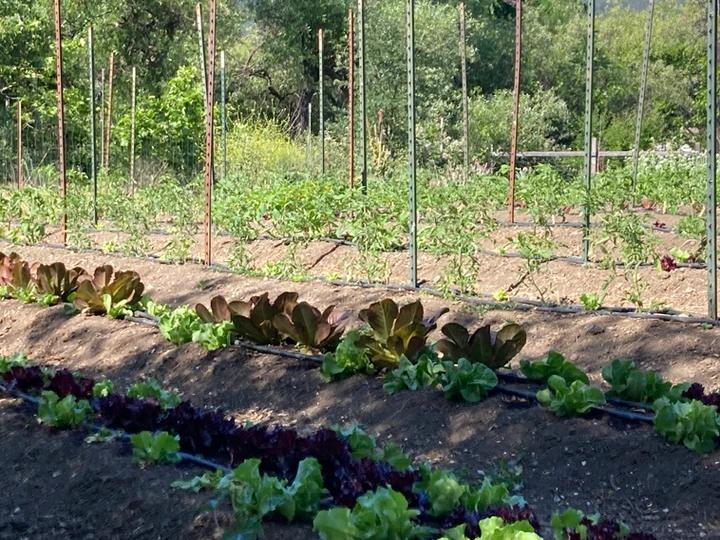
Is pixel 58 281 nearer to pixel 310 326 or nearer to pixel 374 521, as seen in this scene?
pixel 310 326

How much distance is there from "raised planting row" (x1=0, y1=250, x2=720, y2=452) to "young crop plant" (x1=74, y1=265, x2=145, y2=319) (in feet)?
0.99

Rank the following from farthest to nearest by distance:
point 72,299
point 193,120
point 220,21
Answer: point 220,21
point 193,120
point 72,299

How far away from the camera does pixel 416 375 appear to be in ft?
17.3

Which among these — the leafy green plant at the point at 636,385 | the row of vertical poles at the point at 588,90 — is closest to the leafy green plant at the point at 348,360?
the leafy green plant at the point at 636,385

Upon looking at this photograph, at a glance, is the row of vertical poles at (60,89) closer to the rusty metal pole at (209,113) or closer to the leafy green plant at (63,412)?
the rusty metal pole at (209,113)

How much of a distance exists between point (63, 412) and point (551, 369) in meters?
2.23

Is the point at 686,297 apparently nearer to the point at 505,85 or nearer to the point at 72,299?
the point at 72,299

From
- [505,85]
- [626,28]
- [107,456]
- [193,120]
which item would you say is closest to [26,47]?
[193,120]

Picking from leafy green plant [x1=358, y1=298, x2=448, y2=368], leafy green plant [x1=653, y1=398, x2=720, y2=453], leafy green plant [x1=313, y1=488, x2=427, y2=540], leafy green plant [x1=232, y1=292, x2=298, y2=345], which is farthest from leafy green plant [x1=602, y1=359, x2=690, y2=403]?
leafy green plant [x1=232, y1=292, x2=298, y2=345]

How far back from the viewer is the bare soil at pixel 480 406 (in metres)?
4.14

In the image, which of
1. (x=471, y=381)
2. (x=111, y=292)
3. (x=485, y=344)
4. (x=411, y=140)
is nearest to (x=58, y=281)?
(x=111, y=292)

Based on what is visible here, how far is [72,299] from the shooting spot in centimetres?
790

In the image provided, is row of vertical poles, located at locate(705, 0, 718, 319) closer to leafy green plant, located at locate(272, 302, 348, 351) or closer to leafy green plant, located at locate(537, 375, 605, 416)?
leafy green plant, located at locate(537, 375, 605, 416)

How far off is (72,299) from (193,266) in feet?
7.16
